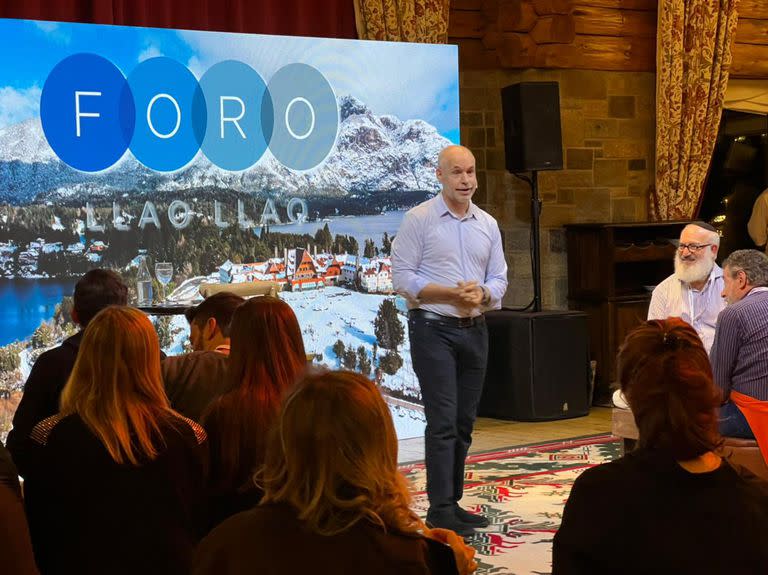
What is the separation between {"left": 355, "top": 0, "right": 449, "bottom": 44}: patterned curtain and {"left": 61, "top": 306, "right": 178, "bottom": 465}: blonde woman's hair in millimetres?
5683

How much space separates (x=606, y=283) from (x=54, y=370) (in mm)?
6119

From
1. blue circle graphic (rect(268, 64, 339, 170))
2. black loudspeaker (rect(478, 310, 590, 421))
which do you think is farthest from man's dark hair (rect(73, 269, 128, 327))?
black loudspeaker (rect(478, 310, 590, 421))

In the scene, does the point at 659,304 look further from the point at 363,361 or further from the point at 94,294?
the point at 94,294

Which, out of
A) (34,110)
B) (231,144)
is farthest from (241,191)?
(34,110)

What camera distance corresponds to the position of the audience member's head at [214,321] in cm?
339

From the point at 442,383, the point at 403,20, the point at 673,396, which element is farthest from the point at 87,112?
the point at 673,396

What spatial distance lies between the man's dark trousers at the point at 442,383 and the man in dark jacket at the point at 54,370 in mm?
1649

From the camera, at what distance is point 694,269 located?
5242mm

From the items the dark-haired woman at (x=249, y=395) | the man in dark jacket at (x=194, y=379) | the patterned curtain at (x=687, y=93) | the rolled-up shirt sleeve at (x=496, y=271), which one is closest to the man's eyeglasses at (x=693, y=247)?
the rolled-up shirt sleeve at (x=496, y=271)

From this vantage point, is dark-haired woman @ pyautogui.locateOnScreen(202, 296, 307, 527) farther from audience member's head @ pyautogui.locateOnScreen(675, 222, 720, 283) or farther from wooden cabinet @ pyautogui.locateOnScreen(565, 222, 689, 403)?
wooden cabinet @ pyautogui.locateOnScreen(565, 222, 689, 403)

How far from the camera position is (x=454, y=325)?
483cm

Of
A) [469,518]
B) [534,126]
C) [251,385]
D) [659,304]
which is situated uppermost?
[534,126]

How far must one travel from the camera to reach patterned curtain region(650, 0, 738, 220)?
30.4 ft

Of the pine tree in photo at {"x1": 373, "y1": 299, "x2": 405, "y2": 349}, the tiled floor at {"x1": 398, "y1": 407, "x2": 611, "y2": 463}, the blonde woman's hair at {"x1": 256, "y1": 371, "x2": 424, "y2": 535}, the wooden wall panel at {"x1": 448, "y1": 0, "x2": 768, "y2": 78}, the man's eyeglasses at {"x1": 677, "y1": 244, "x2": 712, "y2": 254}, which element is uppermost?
the wooden wall panel at {"x1": 448, "y1": 0, "x2": 768, "y2": 78}
